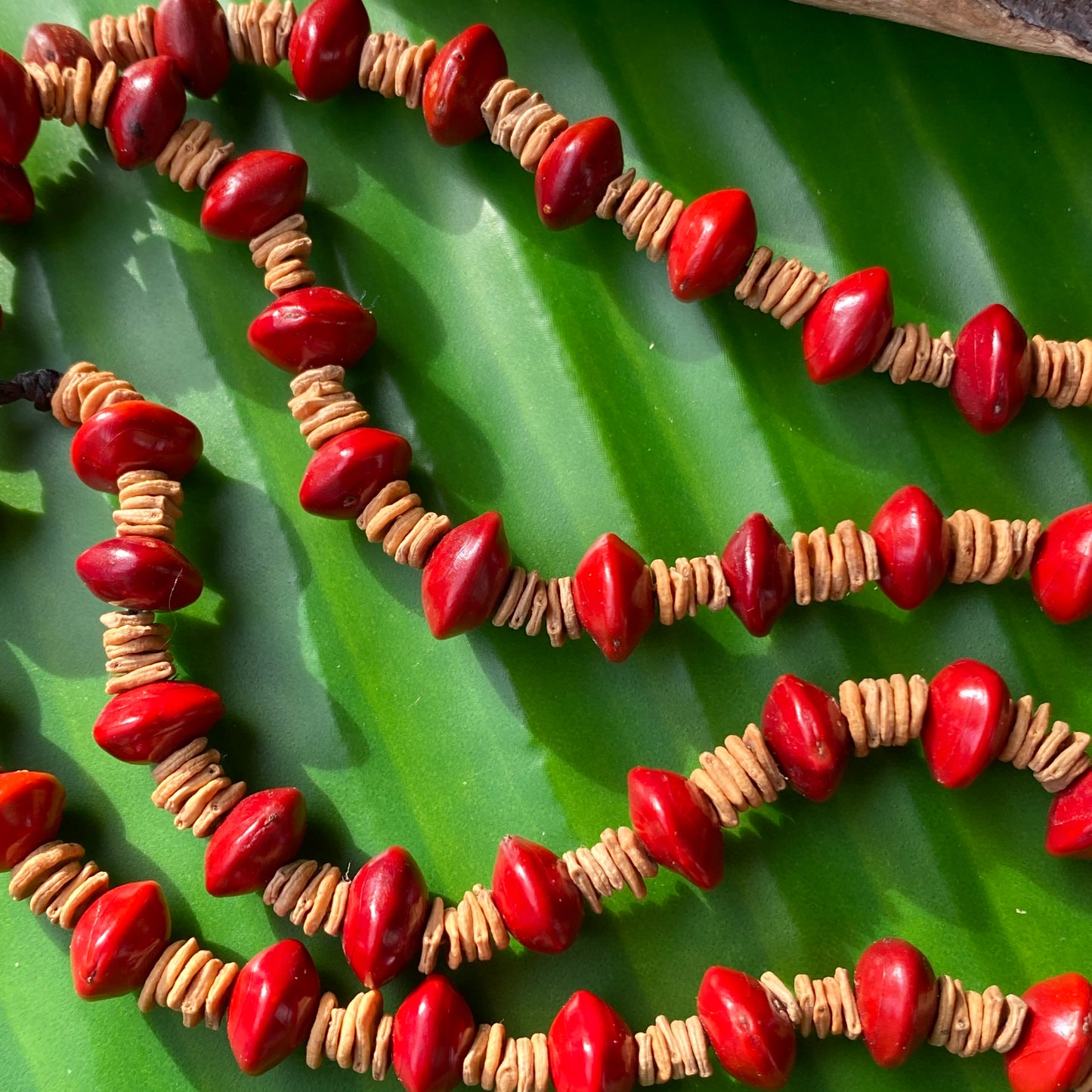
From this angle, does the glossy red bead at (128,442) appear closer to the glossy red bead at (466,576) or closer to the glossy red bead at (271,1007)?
the glossy red bead at (466,576)

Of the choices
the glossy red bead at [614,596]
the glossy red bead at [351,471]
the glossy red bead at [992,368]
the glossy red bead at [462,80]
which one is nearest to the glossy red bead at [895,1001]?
the glossy red bead at [614,596]

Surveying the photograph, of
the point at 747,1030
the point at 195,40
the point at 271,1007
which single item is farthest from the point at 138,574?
the point at 747,1030

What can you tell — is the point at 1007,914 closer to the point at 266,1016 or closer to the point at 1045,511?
the point at 1045,511

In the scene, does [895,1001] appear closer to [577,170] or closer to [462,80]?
[577,170]

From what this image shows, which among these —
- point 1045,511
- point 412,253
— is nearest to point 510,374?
point 412,253

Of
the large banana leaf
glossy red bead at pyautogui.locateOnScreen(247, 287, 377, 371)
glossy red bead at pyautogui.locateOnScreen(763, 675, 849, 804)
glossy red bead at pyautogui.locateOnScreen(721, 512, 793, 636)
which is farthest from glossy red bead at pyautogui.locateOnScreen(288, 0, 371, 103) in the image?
glossy red bead at pyautogui.locateOnScreen(763, 675, 849, 804)
